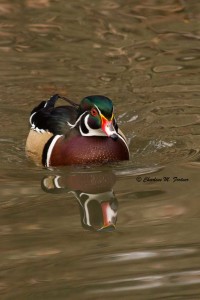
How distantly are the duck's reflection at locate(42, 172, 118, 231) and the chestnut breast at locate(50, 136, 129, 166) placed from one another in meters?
0.26

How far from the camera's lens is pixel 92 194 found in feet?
24.5

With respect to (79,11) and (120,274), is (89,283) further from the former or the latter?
(79,11)

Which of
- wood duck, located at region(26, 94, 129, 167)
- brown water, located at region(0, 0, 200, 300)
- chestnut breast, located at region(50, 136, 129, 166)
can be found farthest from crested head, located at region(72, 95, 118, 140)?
brown water, located at region(0, 0, 200, 300)

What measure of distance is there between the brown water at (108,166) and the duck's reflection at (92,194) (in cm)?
1

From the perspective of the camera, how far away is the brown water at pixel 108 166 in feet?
18.4

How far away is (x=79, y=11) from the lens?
1316cm

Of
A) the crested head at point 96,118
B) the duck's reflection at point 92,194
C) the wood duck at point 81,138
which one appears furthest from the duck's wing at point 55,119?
the duck's reflection at point 92,194

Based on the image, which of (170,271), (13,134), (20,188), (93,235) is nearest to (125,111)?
(13,134)

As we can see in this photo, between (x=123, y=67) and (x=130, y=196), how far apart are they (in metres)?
4.22

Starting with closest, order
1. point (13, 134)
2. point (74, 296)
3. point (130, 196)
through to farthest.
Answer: point (74, 296), point (130, 196), point (13, 134)

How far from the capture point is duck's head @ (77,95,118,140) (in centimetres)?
812

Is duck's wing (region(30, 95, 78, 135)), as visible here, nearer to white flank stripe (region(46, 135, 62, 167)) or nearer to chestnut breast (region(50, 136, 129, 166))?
white flank stripe (region(46, 135, 62, 167))

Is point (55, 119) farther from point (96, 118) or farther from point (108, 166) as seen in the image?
point (108, 166)

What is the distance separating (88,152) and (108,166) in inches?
8.6
